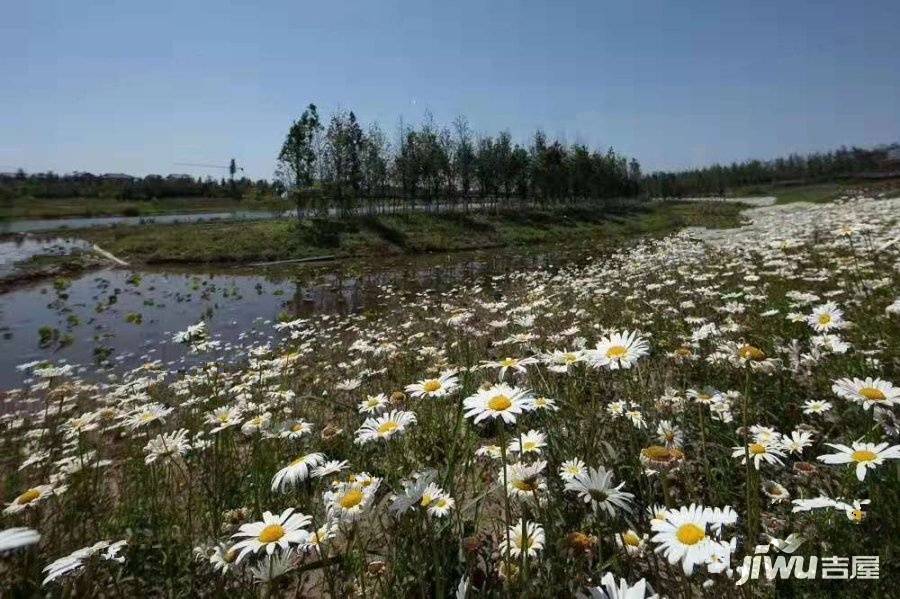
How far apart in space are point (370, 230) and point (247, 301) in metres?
21.3

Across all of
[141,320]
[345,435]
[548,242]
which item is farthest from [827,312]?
[548,242]

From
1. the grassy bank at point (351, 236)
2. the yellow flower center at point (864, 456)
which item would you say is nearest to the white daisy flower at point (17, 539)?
the yellow flower center at point (864, 456)

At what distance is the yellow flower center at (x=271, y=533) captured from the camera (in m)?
1.67

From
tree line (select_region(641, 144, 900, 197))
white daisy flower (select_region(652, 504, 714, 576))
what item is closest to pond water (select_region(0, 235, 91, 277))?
white daisy flower (select_region(652, 504, 714, 576))

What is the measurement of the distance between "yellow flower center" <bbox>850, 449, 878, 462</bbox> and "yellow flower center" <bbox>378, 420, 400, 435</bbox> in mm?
1746

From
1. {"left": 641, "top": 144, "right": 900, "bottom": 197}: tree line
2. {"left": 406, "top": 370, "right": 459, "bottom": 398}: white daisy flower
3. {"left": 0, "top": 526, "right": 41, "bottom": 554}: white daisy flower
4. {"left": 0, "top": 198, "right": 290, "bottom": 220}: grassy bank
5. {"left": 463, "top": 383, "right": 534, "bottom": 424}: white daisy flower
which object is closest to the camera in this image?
{"left": 0, "top": 526, "right": 41, "bottom": 554}: white daisy flower

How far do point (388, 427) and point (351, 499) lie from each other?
16.8 inches

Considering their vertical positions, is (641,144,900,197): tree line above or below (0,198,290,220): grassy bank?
above

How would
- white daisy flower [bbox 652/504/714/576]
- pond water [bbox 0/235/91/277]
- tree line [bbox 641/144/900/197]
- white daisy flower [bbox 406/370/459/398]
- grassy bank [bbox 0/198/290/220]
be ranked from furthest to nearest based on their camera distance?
tree line [bbox 641/144/900/197], pond water [bbox 0/235/91/277], white daisy flower [bbox 406/370/459/398], grassy bank [bbox 0/198/290/220], white daisy flower [bbox 652/504/714/576]

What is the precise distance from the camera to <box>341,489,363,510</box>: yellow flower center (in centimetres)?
183

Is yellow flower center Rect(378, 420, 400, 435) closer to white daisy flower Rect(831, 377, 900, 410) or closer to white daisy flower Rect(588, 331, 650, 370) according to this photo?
white daisy flower Rect(588, 331, 650, 370)

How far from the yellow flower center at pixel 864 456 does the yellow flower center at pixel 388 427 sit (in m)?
1.75

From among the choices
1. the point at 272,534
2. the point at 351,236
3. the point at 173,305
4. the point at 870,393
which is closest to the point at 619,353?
the point at 870,393

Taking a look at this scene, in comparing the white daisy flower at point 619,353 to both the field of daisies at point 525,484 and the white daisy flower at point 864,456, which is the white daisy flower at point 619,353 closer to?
the field of daisies at point 525,484
